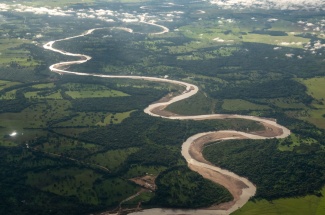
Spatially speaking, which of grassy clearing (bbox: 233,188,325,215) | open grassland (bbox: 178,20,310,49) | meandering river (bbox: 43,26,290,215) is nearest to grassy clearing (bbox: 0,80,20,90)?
meandering river (bbox: 43,26,290,215)

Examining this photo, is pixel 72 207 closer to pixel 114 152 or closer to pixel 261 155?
pixel 114 152

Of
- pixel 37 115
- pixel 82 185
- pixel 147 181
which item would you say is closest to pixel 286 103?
pixel 147 181

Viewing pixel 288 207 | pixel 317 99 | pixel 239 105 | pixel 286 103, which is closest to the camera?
pixel 288 207

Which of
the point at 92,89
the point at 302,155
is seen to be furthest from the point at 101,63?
the point at 302,155

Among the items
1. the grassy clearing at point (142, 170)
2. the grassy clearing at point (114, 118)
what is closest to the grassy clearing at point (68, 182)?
the grassy clearing at point (142, 170)

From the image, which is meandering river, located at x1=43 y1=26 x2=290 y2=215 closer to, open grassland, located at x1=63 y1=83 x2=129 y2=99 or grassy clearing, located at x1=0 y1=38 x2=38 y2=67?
grassy clearing, located at x1=0 y1=38 x2=38 y2=67

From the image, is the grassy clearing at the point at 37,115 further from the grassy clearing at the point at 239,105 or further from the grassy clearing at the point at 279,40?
the grassy clearing at the point at 279,40

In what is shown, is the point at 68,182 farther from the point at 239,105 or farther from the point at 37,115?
the point at 239,105
